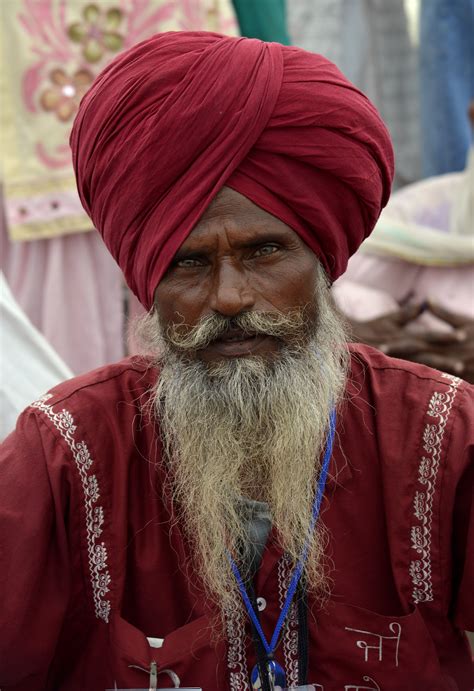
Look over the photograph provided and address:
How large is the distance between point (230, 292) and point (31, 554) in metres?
0.70

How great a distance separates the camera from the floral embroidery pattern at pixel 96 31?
Answer: 13.7ft

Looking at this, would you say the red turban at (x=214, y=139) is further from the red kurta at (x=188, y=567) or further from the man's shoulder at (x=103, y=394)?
the red kurta at (x=188, y=567)

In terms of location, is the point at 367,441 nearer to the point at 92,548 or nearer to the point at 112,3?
the point at 92,548

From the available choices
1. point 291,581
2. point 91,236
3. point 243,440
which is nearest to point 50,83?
Answer: point 91,236

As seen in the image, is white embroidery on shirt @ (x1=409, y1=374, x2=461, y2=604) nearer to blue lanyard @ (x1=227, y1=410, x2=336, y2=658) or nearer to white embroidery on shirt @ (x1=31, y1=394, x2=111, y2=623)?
blue lanyard @ (x1=227, y1=410, x2=336, y2=658)

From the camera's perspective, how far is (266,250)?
2.17 metres

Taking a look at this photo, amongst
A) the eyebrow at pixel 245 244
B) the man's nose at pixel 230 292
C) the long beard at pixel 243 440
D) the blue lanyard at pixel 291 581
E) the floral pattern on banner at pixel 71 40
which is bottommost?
the blue lanyard at pixel 291 581

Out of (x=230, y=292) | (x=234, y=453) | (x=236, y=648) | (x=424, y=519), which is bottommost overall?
(x=236, y=648)

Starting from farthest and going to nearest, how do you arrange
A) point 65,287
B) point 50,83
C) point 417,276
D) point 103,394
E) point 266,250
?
1. point 417,276
2. point 65,287
3. point 50,83
4. point 103,394
5. point 266,250

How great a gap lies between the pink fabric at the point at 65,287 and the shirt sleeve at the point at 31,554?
2155 mm

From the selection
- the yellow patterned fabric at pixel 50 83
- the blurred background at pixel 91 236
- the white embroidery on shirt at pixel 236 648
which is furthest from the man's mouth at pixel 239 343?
the yellow patterned fabric at pixel 50 83

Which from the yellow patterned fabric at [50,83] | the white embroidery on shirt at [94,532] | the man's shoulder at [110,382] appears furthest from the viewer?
the yellow patterned fabric at [50,83]

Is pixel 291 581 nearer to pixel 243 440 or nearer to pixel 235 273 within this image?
pixel 243 440

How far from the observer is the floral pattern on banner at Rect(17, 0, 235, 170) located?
4117mm
